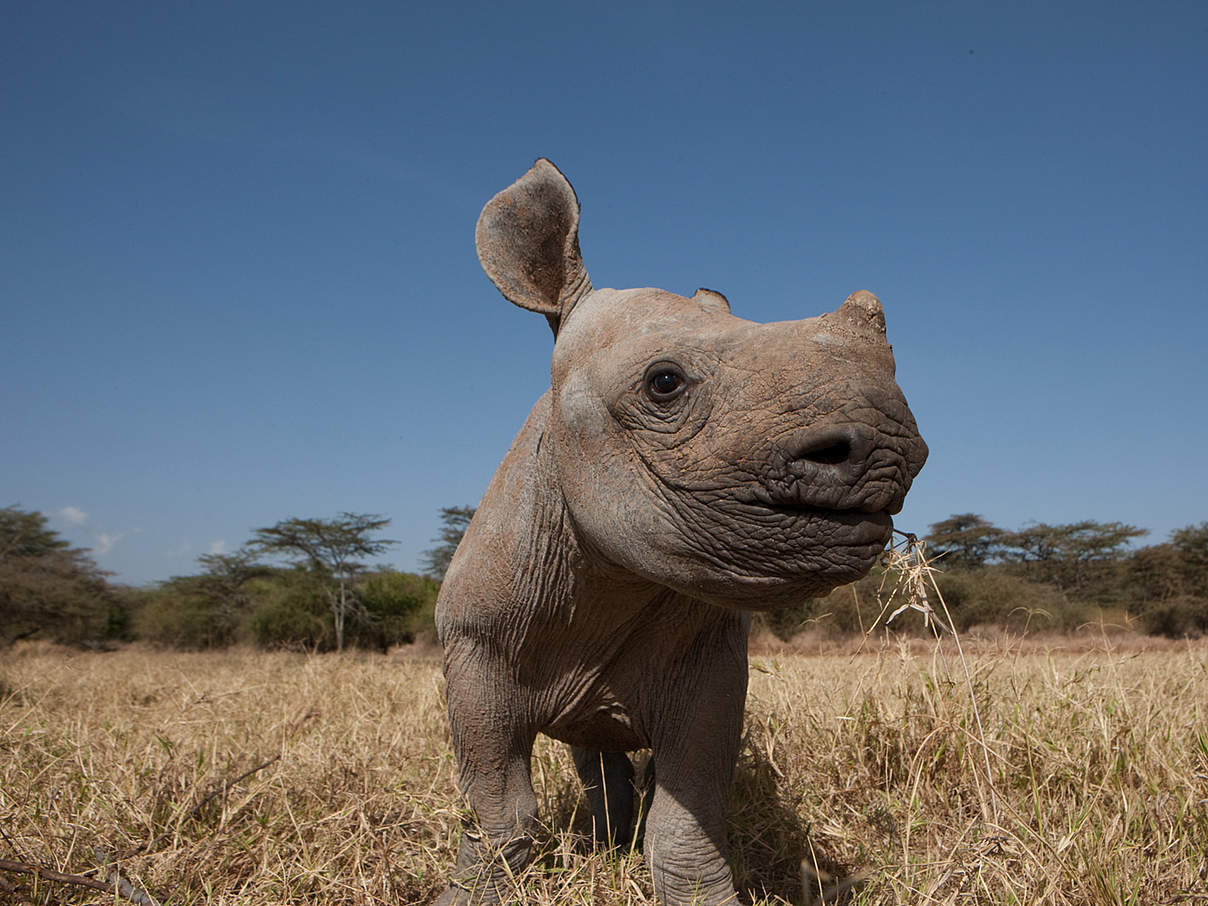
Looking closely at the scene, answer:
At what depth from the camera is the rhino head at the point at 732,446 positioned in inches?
63.0

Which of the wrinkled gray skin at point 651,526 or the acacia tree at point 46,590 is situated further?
the acacia tree at point 46,590

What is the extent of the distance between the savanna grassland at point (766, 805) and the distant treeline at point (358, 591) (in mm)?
8863

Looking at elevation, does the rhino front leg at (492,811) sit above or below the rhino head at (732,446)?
below

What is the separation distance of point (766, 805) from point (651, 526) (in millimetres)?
2242

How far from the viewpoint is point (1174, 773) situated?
3229 millimetres

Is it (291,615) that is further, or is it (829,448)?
(291,615)

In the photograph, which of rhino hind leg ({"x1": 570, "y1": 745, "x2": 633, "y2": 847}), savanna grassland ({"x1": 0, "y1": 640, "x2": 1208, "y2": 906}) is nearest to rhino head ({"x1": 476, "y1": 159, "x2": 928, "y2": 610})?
savanna grassland ({"x1": 0, "y1": 640, "x2": 1208, "y2": 906})

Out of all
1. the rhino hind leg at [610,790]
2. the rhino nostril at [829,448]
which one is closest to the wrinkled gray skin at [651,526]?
the rhino nostril at [829,448]

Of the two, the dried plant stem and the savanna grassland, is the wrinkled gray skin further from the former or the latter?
the dried plant stem

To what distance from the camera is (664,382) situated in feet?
6.16

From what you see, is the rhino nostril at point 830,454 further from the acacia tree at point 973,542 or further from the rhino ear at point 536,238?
the acacia tree at point 973,542

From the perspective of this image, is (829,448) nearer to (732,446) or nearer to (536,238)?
(732,446)

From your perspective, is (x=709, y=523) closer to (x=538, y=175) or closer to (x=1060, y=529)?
(x=538, y=175)

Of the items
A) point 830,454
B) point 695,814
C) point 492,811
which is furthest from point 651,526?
point 492,811
